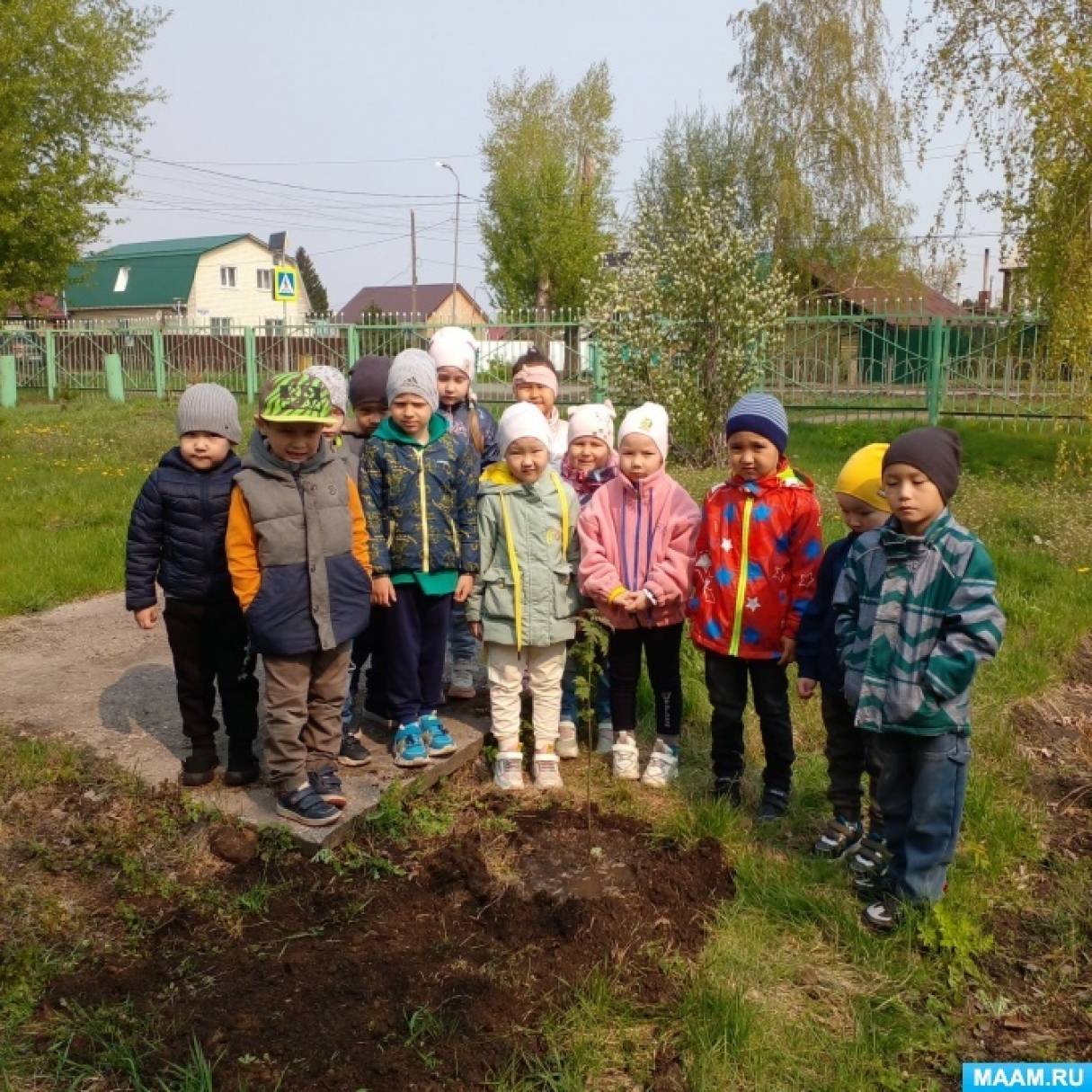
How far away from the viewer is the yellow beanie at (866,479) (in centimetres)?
332

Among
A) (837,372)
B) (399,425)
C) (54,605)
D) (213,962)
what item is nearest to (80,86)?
A: (837,372)

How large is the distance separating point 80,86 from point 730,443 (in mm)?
23155

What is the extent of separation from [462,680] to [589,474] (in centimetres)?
121

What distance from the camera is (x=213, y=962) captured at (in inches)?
109

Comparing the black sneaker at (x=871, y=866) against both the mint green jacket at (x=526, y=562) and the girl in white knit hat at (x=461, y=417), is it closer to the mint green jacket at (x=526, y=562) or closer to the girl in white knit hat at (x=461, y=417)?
the mint green jacket at (x=526, y=562)

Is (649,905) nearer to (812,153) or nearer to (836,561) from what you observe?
(836,561)

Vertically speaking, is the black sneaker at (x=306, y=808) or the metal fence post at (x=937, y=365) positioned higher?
the metal fence post at (x=937, y=365)

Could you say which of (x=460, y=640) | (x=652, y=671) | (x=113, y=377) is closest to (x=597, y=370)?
(x=460, y=640)

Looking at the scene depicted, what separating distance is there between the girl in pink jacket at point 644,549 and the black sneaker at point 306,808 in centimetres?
122

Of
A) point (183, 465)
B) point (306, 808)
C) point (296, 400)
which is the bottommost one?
point (306, 808)

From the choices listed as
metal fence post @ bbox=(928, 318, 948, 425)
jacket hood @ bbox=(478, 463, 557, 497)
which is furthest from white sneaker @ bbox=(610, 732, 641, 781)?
metal fence post @ bbox=(928, 318, 948, 425)

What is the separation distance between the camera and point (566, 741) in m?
4.24

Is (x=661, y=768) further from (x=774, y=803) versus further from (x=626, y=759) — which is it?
(x=774, y=803)

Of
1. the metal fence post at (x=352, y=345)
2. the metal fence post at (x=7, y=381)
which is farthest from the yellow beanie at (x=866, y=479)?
the metal fence post at (x=7, y=381)
